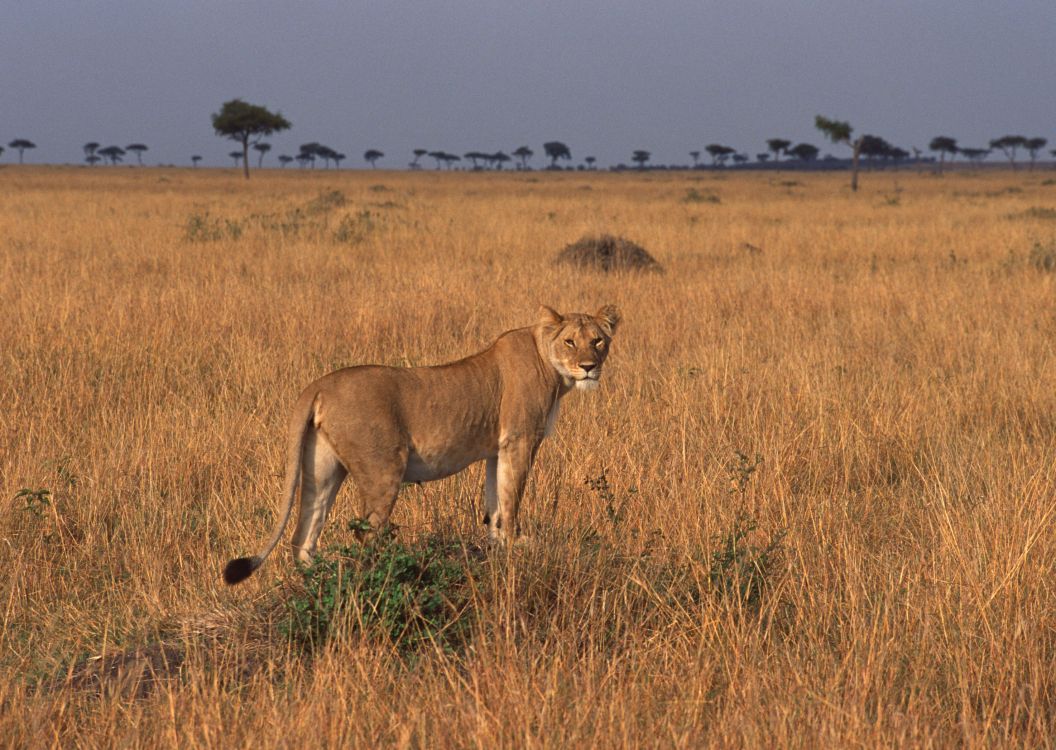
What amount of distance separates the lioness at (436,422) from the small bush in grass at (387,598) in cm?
21

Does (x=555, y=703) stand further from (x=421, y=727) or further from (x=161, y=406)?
(x=161, y=406)

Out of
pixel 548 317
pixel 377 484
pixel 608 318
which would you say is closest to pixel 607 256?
pixel 608 318

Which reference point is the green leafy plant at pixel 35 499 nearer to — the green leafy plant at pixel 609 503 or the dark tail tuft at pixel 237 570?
the dark tail tuft at pixel 237 570

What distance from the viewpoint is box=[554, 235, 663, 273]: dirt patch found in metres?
14.2

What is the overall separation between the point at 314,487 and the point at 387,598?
675 millimetres

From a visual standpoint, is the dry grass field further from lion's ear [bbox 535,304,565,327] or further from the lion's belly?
lion's ear [bbox 535,304,565,327]

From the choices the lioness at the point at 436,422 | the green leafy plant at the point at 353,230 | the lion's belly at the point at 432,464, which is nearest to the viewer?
the lioness at the point at 436,422

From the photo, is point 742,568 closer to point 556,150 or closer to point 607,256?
point 607,256

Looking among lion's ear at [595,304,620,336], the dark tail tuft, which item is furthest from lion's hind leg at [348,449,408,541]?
lion's ear at [595,304,620,336]

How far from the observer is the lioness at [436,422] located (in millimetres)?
3814

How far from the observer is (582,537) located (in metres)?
4.32

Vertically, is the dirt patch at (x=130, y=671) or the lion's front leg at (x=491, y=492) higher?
the lion's front leg at (x=491, y=492)

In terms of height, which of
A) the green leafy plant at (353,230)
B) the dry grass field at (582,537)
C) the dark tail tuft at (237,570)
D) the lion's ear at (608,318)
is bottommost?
the dry grass field at (582,537)

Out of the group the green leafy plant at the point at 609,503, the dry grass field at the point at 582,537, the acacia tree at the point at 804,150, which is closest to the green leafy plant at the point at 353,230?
the dry grass field at the point at 582,537
